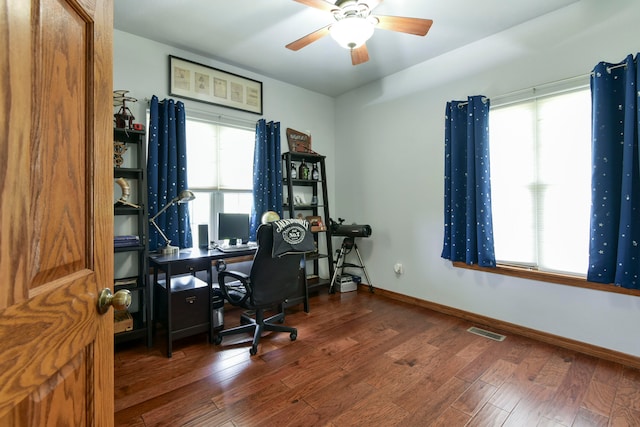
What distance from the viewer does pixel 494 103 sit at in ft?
9.53

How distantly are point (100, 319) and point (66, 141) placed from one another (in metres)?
0.44

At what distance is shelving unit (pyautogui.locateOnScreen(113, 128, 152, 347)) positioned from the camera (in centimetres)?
249

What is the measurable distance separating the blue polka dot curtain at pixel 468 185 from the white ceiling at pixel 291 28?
655 mm

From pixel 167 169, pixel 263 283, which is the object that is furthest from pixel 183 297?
pixel 167 169

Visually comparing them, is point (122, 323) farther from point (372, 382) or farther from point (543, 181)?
point (543, 181)

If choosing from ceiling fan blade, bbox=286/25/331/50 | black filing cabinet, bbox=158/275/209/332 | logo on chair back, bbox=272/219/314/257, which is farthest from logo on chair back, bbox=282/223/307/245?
ceiling fan blade, bbox=286/25/331/50

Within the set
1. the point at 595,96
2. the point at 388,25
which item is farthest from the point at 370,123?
the point at 595,96

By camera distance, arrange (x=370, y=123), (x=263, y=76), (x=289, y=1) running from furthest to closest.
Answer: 1. (x=370, y=123)
2. (x=263, y=76)
3. (x=289, y=1)

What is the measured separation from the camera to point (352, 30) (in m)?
2.03

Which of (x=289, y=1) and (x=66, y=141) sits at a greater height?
(x=289, y=1)

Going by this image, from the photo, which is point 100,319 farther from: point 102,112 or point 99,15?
point 99,15

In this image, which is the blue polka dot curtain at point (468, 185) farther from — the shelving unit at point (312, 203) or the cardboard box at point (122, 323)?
the cardboard box at point (122, 323)

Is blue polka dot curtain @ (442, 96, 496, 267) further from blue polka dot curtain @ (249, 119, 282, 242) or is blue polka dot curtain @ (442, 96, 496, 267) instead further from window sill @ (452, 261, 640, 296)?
blue polka dot curtain @ (249, 119, 282, 242)

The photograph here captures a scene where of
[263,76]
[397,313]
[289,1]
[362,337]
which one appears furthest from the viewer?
[263,76]
